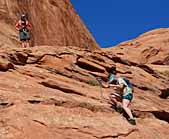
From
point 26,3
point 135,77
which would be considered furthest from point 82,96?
point 26,3

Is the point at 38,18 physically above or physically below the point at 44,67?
above

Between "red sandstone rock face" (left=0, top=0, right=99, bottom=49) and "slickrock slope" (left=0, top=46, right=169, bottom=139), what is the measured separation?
213 inches

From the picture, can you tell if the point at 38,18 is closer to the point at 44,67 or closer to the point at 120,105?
the point at 44,67

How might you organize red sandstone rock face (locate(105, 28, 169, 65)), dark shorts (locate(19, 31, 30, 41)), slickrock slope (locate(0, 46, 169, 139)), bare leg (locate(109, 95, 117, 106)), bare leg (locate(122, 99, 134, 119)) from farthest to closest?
1. red sandstone rock face (locate(105, 28, 169, 65))
2. dark shorts (locate(19, 31, 30, 41))
3. bare leg (locate(109, 95, 117, 106))
4. bare leg (locate(122, 99, 134, 119))
5. slickrock slope (locate(0, 46, 169, 139))

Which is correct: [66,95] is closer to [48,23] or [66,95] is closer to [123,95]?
[123,95]

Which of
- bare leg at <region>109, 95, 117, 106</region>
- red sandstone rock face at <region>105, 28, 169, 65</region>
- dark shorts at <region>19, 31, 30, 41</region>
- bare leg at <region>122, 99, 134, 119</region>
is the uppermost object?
red sandstone rock face at <region>105, 28, 169, 65</region>

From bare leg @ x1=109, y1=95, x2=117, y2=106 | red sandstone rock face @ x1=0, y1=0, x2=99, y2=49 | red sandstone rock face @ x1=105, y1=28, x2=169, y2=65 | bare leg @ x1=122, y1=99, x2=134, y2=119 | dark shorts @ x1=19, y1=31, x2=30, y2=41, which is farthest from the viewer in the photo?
red sandstone rock face @ x1=105, y1=28, x2=169, y2=65

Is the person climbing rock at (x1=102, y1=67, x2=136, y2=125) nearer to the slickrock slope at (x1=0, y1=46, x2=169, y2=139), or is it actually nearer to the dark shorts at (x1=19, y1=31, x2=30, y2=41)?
the slickrock slope at (x1=0, y1=46, x2=169, y2=139)

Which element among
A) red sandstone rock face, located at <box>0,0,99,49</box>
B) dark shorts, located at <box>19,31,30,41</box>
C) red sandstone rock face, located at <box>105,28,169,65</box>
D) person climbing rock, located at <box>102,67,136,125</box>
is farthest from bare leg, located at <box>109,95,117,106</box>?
red sandstone rock face, located at <box>105,28,169,65</box>

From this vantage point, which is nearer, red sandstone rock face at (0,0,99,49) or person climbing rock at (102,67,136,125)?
person climbing rock at (102,67,136,125)

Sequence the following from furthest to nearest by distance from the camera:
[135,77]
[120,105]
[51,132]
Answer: [135,77], [120,105], [51,132]

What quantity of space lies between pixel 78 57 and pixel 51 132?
7.41 m

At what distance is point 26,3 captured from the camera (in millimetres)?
34844

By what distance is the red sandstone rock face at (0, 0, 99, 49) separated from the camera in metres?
30.2
